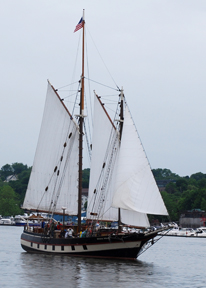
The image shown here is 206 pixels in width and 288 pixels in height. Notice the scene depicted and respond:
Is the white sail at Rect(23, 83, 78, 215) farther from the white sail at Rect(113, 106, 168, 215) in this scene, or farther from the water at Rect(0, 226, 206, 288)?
the white sail at Rect(113, 106, 168, 215)

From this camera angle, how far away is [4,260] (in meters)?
68.2

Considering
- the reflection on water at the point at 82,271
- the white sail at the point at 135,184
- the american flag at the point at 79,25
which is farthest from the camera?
the american flag at the point at 79,25

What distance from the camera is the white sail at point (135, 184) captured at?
6231 centimetres

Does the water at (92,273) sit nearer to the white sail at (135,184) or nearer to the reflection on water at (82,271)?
the reflection on water at (82,271)

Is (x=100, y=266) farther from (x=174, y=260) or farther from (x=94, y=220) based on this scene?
(x=174, y=260)

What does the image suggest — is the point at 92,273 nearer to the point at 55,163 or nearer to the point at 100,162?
the point at 100,162

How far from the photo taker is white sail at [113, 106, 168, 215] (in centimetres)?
Result: 6231

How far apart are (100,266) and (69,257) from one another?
340 inches

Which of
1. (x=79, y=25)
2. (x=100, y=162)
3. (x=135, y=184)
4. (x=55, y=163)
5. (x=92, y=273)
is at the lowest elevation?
(x=92, y=273)

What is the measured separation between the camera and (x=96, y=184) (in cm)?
7412

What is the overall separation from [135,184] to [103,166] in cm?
1134

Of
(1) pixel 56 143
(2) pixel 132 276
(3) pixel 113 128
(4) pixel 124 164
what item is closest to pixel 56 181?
(1) pixel 56 143

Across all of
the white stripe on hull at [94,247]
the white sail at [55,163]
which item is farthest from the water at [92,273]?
the white sail at [55,163]

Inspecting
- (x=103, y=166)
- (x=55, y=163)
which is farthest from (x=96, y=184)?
(x=55, y=163)
